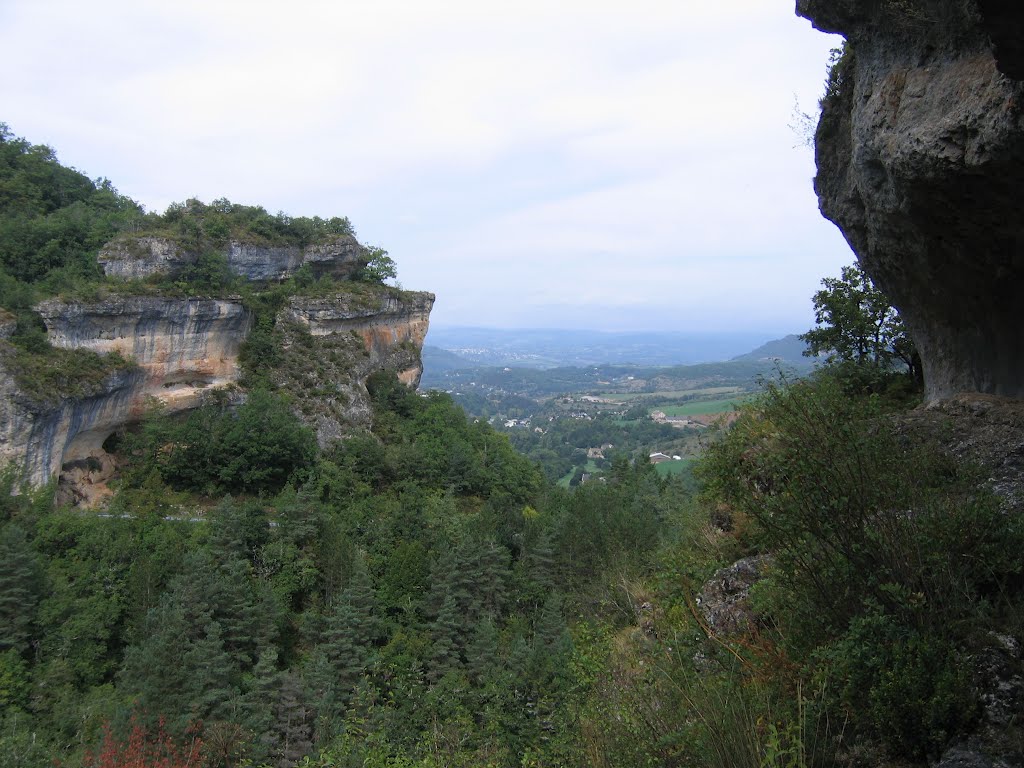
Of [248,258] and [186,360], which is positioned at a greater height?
[248,258]

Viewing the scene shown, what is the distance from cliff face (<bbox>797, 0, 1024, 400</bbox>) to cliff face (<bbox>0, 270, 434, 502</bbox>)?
2228cm

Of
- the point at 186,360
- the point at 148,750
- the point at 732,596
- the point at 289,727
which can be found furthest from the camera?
the point at 186,360

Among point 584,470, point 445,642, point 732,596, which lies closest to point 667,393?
point 584,470

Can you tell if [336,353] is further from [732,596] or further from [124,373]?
[732,596]

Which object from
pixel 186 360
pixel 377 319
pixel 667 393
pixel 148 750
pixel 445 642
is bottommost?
pixel 148 750

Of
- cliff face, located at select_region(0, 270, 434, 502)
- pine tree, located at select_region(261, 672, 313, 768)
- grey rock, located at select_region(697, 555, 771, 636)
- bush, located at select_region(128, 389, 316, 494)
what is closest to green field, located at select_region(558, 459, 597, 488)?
cliff face, located at select_region(0, 270, 434, 502)

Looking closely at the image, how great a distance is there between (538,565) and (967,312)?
50.5 feet

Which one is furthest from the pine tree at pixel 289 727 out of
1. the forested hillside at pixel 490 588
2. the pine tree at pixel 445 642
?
the pine tree at pixel 445 642

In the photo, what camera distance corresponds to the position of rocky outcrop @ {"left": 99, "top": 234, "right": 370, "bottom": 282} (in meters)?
24.1

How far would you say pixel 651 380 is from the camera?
5591 inches

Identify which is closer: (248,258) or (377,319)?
(248,258)

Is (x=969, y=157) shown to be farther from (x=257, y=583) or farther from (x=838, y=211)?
(x=257, y=583)

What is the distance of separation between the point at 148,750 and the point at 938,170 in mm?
15682

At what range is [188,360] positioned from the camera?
24.8 m
